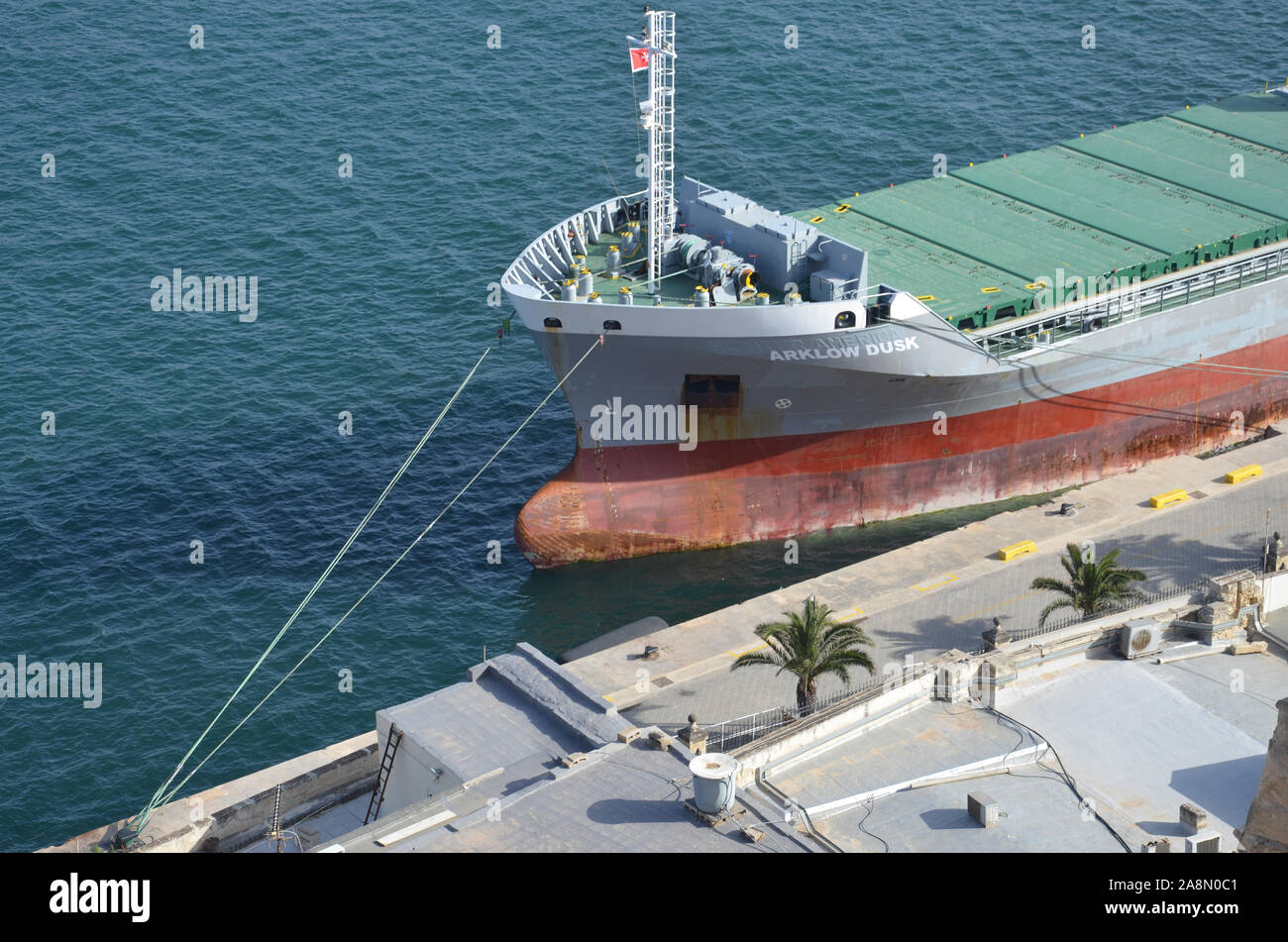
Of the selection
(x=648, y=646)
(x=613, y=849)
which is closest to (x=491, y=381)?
(x=648, y=646)

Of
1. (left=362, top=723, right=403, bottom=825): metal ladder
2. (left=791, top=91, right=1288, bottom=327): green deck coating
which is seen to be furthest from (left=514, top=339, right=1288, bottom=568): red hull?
(left=362, top=723, right=403, bottom=825): metal ladder

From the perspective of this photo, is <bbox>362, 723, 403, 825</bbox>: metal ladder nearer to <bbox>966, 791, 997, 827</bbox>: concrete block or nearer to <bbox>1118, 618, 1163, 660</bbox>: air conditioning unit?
<bbox>966, 791, 997, 827</bbox>: concrete block

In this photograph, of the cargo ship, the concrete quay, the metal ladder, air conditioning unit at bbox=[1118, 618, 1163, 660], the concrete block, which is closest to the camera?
the concrete block

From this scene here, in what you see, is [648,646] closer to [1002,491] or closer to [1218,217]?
[1002,491]

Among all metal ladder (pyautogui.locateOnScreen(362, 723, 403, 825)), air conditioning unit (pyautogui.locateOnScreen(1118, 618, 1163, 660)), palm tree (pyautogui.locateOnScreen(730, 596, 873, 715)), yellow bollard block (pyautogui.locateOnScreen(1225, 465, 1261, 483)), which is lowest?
metal ladder (pyautogui.locateOnScreen(362, 723, 403, 825))

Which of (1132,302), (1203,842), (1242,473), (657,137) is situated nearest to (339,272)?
(657,137)
